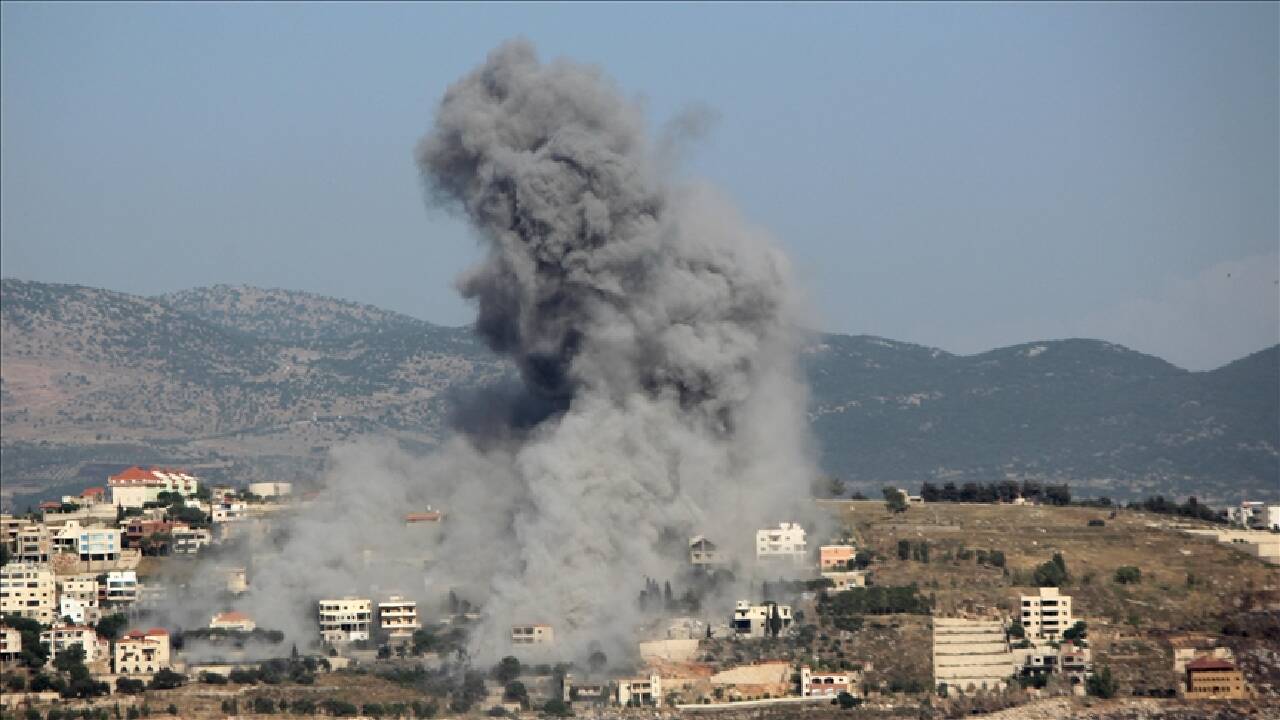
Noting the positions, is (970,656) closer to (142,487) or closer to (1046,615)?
(1046,615)

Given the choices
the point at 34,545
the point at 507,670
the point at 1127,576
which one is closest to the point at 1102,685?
the point at 1127,576

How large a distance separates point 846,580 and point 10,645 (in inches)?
985

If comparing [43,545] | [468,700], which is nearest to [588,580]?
[468,700]

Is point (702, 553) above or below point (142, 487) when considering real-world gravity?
below

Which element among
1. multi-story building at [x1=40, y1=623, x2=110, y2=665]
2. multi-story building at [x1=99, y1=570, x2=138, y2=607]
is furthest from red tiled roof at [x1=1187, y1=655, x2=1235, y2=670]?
multi-story building at [x1=99, y1=570, x2=138, y2=607]

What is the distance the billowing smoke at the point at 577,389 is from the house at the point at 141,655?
4480 millimetres

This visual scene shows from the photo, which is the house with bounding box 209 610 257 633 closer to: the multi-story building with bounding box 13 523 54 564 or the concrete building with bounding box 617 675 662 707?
the multi-story building with bounding box 13 523 54 564

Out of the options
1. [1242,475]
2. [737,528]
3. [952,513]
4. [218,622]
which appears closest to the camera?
[218,622]

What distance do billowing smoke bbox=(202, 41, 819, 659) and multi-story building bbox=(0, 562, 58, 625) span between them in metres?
6.09

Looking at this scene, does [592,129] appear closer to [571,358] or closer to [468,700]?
[571,358]

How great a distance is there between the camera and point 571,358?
87.9 m

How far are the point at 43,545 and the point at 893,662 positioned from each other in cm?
2990

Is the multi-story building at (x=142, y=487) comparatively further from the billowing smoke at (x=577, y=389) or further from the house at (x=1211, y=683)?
the house at (x=1211, y=683)

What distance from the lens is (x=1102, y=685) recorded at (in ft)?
267
